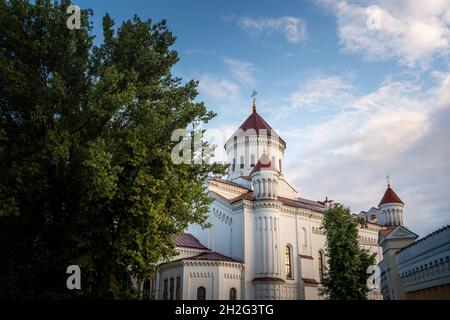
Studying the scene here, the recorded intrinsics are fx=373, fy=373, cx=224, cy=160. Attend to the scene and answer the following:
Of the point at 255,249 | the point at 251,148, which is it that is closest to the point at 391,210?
the point at 251,148

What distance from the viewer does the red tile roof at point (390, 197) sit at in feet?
154

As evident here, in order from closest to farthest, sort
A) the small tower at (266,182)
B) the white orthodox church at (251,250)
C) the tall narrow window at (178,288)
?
the tall narrow window at (178,288) → the white orthodox church at (251,250) → the small tower at (266,182)

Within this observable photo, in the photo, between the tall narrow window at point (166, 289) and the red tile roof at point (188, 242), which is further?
the red tile roof at point (188, 242)

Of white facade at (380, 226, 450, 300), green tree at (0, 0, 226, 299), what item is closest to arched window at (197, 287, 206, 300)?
green tree at (0, 0, 226, 299)

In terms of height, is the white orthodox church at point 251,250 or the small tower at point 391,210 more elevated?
the small tower at point 391,210

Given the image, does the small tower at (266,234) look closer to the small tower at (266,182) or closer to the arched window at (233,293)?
the small tower at (266,182)

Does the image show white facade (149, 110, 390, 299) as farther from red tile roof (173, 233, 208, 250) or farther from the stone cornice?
red tile roof (173, 233, 208, 250)

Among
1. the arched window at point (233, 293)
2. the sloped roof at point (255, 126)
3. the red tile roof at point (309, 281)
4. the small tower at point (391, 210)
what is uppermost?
the sloped roof at point (255, 126)

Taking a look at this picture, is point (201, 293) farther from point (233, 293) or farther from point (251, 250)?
point (251, 250)

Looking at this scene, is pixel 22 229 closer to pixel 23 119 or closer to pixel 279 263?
pixel 23 119

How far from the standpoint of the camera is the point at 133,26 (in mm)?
16781

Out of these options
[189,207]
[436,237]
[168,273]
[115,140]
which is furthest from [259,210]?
[436,237]

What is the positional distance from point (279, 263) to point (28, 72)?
83.9 ft

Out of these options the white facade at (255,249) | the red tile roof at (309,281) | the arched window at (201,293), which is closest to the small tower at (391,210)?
the white facade at (255,249)
